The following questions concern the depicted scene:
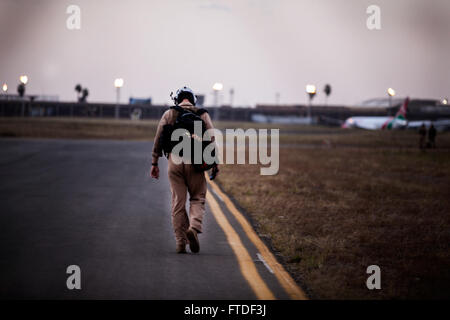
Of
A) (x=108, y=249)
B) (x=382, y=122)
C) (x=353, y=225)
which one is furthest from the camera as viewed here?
(x=382, y=122)

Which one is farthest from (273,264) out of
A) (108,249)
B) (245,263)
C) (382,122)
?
(382,122)

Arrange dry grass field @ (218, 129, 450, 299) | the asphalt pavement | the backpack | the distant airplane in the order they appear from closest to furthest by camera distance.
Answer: the asphalt pavement → dry grass field @ (218, 129, 450, 299) → the backpack → the distant airplane

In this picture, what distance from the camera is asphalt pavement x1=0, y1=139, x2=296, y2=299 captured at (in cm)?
548

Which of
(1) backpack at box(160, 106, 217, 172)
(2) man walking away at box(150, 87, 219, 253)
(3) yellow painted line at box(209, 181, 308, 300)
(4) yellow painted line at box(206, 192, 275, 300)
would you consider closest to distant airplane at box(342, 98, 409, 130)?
(3) yellow painted line at box(209, 181, 308, 300)

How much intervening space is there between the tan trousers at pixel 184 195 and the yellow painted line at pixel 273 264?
3.12ft

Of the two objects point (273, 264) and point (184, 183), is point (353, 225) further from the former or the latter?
point (184, 183)

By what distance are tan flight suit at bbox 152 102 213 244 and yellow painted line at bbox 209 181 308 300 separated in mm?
951

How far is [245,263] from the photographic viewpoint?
6.69 meters

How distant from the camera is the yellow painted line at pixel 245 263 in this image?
18.0 ft

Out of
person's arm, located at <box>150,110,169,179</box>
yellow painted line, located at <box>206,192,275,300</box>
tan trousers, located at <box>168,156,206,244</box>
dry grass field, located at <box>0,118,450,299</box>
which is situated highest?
person's arm, located at <box>150,110,169,179</box>

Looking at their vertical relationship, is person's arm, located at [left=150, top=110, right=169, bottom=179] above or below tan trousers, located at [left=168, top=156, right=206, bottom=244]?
above

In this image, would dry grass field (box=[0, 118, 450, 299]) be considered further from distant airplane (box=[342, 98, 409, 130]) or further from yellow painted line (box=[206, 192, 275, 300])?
distant airplane (box=[342, 98, 409, 130])

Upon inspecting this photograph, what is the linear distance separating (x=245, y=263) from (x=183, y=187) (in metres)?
1.19

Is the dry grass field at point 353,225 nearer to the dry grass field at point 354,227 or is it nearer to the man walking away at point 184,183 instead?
the dry grass field at point 354,227
